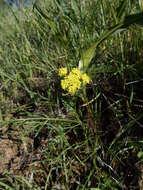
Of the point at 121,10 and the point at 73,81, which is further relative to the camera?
the point at 121,10

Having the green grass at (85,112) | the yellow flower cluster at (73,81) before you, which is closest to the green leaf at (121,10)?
the green grass at (85,112)

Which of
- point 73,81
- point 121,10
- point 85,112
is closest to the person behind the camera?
point 73,81

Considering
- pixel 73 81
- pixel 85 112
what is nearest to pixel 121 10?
pixel 73 81

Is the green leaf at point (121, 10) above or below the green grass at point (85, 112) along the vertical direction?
above

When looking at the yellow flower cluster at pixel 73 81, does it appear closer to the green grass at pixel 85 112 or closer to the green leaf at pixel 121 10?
the green grass at pixel 85 112

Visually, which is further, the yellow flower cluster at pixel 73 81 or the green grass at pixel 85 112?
the green grass at pixel 85 112

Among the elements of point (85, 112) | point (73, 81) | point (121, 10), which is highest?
point (121, 10)

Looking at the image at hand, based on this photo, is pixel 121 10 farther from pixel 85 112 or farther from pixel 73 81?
pixel 85 112

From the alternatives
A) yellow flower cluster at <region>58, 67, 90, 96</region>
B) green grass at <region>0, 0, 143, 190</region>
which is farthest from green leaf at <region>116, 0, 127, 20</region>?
yellow flower cluster at <region>58, 67, 90, 96</region>

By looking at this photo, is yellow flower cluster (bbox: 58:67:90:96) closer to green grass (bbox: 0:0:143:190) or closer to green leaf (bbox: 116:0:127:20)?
green grass (bbox: 0:0:143:190)
